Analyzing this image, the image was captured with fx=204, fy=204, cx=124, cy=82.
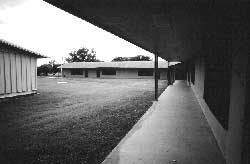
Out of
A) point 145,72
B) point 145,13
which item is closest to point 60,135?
point 145,13

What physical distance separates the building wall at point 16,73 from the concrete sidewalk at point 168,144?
30.9 feet

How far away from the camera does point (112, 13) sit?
4180 millimetres

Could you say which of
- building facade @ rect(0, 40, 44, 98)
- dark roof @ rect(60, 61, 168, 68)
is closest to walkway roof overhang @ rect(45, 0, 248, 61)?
building facade @ rect(0, 40, 44, 98)

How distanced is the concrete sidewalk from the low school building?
3236 centimetres

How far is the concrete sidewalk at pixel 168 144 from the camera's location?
4.24 meters

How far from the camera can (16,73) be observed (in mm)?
13406

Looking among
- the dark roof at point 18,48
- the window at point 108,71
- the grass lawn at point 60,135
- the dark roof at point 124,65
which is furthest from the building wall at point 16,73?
the window at point 108,71

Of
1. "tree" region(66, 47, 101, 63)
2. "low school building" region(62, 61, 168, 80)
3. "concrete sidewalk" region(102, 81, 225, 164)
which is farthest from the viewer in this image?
"tree" region(66, 47, 101, 63)

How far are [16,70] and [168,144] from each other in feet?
39.1

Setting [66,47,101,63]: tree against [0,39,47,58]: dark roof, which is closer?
[0,39,47,58]: dark roof

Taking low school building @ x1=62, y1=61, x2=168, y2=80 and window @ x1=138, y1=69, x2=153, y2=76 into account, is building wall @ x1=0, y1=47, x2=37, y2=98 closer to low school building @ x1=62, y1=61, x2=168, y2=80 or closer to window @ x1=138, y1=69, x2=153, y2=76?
low school building @ x1=62, y1=61, x2=168, y2=80

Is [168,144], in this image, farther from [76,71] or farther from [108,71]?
[76,71]

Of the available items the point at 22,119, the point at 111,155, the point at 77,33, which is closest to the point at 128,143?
the point at 111,155

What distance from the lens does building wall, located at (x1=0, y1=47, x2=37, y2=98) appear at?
40.2ft
